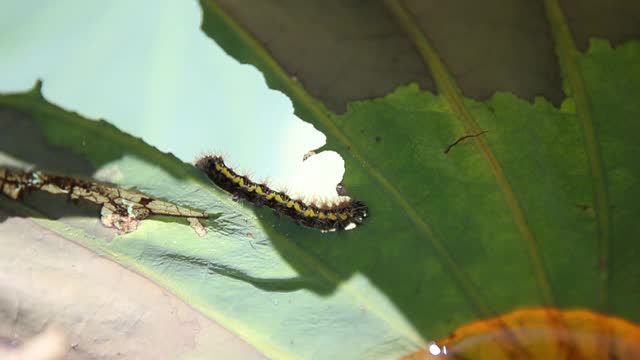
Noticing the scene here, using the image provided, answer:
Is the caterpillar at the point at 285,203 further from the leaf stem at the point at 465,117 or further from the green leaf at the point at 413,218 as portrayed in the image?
the leaf stem at the point at 465,117

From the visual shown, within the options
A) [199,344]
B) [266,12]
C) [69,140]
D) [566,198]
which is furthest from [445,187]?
[69,140]

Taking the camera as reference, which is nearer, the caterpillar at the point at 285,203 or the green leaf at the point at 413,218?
the green leaf at the point at 413,218

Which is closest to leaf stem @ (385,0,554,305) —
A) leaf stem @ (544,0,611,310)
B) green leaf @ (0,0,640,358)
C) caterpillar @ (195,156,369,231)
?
green leaf @ (0,0,640,358)

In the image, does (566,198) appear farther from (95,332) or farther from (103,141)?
(95,332)

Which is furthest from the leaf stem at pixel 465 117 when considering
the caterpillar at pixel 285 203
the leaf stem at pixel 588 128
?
the caterpillar at pixel 285 203

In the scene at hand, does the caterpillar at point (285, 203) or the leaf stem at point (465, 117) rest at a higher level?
the leaf stem at point (465, 117)

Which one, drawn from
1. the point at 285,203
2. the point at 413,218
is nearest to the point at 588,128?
the point at 413,218
